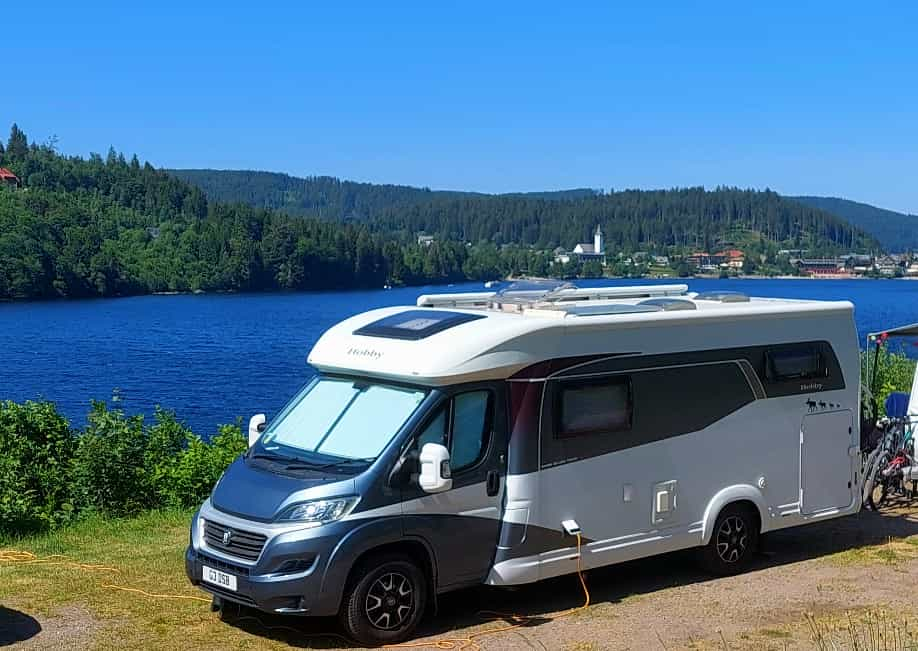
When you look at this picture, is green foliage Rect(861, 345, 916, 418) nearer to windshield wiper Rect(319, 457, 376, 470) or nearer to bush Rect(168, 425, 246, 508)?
bush Rect(168, 425, 246, 508)

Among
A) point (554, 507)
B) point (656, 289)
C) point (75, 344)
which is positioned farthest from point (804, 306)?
point (75, 344)

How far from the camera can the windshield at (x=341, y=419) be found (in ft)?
27.4

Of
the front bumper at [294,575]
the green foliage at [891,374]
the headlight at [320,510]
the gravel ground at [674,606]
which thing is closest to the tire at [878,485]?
the gravel ground at [674,606]

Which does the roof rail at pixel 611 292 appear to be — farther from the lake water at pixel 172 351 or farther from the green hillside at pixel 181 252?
the green hillside at pixel 181 252

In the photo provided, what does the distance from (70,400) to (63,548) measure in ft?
→ 89.7

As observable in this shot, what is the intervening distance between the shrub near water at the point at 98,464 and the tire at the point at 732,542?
6.20m

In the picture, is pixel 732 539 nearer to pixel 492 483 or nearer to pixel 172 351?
pixel 492 483

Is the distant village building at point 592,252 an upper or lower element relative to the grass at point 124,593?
upper

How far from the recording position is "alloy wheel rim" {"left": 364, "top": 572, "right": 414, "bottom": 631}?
8.00 m

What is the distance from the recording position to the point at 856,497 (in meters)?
11.1

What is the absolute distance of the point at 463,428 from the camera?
847cm

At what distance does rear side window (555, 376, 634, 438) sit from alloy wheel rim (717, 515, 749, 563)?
1553 mm

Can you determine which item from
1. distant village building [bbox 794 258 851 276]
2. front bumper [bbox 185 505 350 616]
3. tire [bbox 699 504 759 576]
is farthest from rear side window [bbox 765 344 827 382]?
distant village building [bbox 794 258 851 276]

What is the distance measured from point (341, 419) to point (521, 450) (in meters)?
1.36
